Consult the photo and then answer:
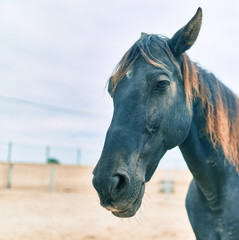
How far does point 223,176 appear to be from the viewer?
259 cm

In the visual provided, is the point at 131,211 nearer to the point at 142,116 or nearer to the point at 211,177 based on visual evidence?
the point at 142,116

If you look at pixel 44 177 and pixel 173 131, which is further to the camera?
pixel 44 177

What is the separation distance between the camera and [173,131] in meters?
2.18

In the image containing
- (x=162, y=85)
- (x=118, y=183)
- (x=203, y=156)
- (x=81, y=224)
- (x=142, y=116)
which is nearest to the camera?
(x=118, y=183)

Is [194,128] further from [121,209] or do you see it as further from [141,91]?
[121,209]

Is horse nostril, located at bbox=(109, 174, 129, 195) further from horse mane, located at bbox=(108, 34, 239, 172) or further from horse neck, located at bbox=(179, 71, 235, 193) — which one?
horse neck, located at bbox=(179, 71, 235, 193)

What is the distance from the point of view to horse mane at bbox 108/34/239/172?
7.38 feet

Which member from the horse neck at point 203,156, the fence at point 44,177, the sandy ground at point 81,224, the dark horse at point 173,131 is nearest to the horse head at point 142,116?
the dark horse at point 173,131

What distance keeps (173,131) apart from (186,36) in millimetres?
711

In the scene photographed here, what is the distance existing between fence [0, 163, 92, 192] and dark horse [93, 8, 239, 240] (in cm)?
1481

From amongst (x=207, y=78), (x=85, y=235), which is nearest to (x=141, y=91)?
(x=207, y=78)

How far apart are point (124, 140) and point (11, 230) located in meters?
6.15

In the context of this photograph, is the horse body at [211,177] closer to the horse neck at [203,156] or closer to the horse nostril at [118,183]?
the horse neck at [203,156]

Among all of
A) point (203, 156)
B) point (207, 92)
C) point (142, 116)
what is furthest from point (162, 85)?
point (203, 156)
